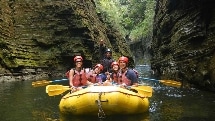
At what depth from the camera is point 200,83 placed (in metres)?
15.0

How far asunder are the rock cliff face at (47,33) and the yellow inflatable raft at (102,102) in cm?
1603

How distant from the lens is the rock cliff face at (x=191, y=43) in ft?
47.7

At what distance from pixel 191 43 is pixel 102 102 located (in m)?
8.81

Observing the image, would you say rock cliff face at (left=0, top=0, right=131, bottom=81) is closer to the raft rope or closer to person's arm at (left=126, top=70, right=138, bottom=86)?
person's arm at (left=126, top=70, right=138, bottom=86)

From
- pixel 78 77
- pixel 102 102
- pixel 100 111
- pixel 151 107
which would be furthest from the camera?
pixel 151 107

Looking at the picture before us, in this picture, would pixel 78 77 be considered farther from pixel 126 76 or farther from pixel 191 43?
pixel 191 43

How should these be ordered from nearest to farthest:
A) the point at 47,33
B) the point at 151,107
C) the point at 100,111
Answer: the point at 100,111, the point at 151,107, the point at 47,33

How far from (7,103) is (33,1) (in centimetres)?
1754

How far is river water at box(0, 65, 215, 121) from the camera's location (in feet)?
31.7

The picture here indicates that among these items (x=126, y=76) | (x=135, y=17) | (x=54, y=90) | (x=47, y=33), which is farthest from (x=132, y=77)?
(x=135, y=17)

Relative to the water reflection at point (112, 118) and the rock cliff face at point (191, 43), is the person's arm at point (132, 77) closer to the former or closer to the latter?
the water reflection at point (112, 118)

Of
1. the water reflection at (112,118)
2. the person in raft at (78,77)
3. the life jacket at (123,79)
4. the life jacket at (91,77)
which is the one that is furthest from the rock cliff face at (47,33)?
the water reflection at (112,118)

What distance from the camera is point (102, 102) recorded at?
29.7 ft

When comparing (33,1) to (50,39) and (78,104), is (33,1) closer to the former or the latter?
(50,39)
